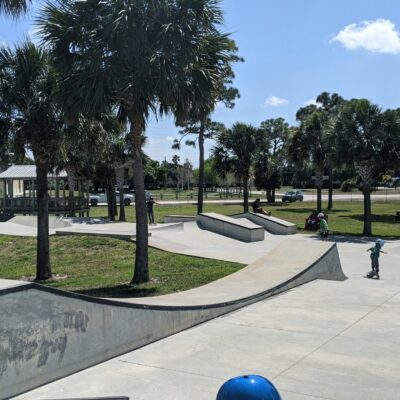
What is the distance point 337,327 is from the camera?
25.2 feet

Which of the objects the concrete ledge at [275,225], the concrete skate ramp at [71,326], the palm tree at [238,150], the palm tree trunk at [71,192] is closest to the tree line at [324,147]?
the palm tree at [238,150]

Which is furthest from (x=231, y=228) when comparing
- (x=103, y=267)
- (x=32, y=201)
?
(x=32, y=201)

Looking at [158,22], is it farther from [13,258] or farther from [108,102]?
[13,258]

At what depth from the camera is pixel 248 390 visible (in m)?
2.26

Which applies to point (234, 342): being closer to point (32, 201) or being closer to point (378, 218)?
point (32, 201)

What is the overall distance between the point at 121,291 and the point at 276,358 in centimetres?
622

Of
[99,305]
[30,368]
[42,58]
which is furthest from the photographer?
[42,58]

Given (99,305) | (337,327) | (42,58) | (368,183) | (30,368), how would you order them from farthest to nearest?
(368,183) → (42,58) → (337,327) → (99,305) → (30,368)

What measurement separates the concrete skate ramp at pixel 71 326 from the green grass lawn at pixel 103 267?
3808 mm

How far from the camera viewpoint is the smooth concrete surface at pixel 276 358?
5.12 meters

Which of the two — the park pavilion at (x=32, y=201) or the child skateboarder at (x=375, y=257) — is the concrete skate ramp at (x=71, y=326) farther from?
the park pavilion at (x=32, y=201)

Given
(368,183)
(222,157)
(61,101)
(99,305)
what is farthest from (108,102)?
(222,157)

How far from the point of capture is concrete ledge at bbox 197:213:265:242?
21797 millimetres

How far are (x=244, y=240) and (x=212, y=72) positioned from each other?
419 inches
